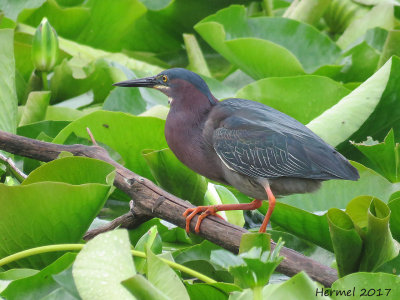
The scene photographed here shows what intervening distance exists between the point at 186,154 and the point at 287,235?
0.40 metres

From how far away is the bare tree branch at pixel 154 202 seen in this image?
2.01 m

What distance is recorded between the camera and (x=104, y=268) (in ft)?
5.42

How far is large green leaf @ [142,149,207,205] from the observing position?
8.01 feet

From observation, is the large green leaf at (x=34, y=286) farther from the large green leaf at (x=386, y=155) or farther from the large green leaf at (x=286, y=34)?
the large green leaf at (x=286, y=34)

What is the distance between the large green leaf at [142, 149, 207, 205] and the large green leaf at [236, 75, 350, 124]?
0.49 m

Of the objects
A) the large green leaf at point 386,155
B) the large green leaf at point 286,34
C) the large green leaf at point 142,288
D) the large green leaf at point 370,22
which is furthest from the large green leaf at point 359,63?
the large green leaf at point 142,288

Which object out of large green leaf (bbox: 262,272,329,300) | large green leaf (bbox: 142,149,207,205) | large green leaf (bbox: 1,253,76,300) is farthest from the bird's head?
large green leaf (bbox: 262,272,329,300)

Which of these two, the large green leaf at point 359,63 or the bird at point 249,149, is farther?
the large green leaf at point 359,63

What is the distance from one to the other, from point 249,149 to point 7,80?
2.90 ft

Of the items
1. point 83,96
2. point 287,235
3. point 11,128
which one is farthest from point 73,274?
point 83,96

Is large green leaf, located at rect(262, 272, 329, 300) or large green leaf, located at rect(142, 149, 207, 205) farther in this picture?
large green leaf, located at rect(142, 149, 207, 205)

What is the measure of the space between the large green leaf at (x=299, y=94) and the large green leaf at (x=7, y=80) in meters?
0.79

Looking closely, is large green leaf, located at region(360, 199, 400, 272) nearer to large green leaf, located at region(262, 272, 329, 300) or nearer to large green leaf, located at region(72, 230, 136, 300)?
large green leaf, located at region(262, 272, 329, 300)

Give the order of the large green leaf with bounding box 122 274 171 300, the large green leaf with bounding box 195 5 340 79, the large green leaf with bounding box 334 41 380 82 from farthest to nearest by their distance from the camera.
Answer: the large green leaf with bounding box 195 5 340 79, the large green leaf with bounding box 334 41 380 82, the large green leaf with bounding box 122 274 171 300
